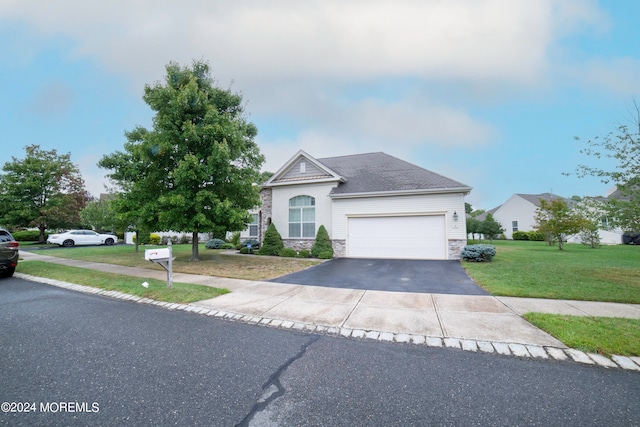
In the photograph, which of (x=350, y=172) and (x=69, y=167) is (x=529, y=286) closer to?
(x=350, y=172)

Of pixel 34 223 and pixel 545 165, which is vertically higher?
pixel 545 165

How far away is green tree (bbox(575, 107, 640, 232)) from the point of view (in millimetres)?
6625

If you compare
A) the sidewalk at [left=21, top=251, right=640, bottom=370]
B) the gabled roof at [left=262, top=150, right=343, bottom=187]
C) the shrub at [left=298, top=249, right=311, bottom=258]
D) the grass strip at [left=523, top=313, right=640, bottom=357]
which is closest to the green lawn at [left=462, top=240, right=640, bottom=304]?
the sidewalk at [left=21, top=251, right=640, bottom=370]

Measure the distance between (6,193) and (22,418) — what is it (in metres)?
33.8

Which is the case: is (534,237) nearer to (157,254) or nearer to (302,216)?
(302,216)

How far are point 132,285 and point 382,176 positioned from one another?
12711 mm

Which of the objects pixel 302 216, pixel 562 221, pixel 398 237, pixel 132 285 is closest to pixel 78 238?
pixel 302 216

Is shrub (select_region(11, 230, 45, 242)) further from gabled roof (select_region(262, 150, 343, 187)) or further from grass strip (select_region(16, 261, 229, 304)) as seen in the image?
gabled roof (select_region(262, 150, 343, 187))

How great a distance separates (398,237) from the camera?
13.6 m

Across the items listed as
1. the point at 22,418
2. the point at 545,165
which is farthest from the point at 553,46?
the point at 22,418

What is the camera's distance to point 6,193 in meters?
23.4

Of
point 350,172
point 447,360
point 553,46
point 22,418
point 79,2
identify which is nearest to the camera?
point 22,418

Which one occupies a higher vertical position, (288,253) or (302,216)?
(302,216)

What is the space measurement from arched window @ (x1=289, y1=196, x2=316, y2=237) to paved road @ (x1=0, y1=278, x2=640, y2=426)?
37.9 feet
